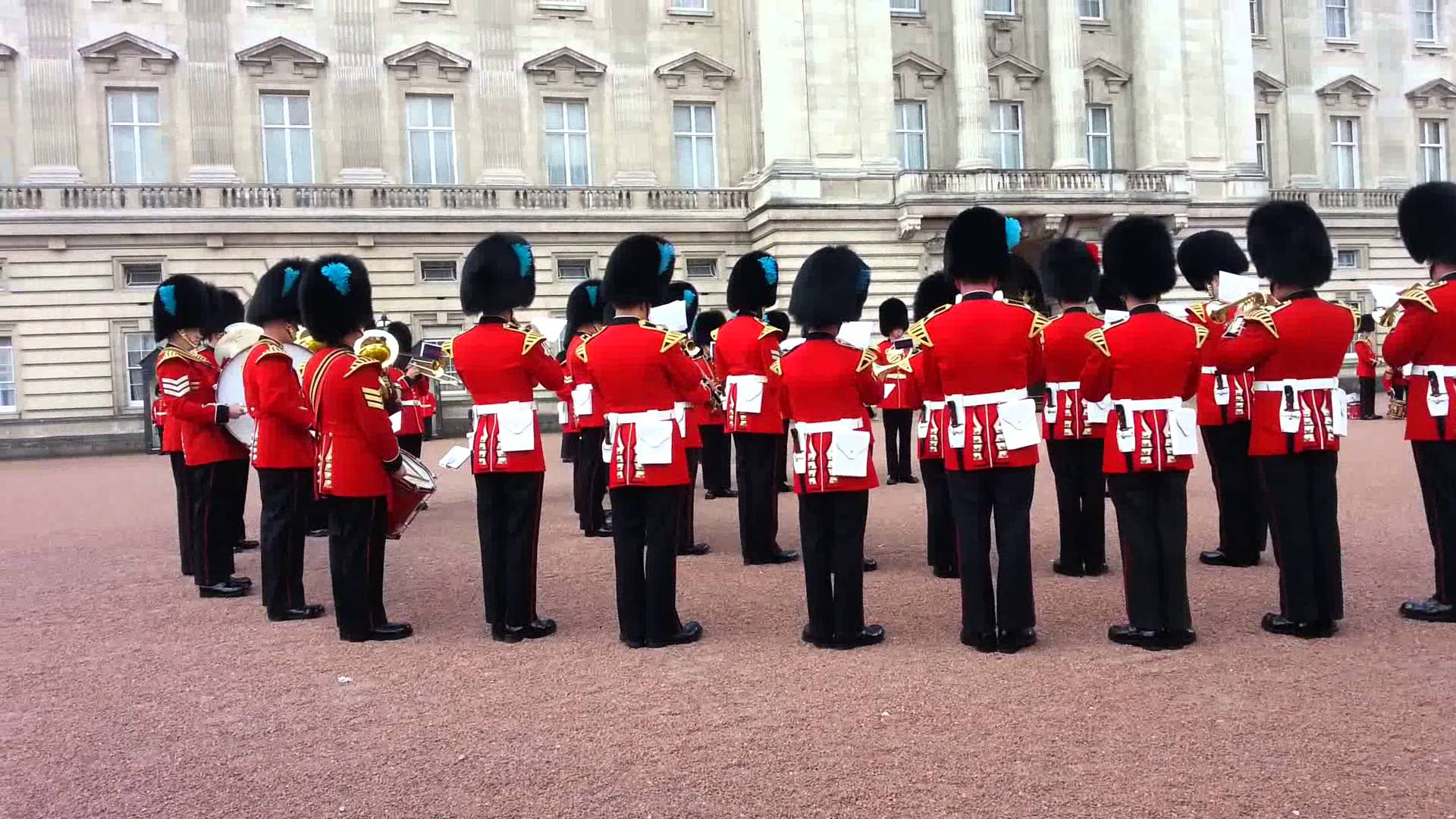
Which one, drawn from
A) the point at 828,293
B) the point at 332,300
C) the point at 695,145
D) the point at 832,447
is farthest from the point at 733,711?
the point at 695,145

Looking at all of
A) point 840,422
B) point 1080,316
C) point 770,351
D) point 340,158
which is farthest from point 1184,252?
point 340,158

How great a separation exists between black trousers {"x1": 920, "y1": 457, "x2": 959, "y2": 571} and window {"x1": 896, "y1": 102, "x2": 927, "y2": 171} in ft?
65.0

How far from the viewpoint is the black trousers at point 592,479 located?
8.76 m

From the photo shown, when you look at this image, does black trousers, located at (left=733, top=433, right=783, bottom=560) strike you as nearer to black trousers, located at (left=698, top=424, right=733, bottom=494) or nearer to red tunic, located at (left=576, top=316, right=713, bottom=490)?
red tunic, located at (left=576, top=316, right=713, bottom=490)

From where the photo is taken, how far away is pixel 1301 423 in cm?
507

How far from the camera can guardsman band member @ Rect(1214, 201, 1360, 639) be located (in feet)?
16.6

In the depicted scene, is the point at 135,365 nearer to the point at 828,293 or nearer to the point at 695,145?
the point at 695,145

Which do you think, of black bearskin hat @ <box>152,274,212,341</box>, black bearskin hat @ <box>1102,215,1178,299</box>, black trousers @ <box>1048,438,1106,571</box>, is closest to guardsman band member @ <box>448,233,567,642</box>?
black bearskin hat @ <box>152,274,212,341</box>

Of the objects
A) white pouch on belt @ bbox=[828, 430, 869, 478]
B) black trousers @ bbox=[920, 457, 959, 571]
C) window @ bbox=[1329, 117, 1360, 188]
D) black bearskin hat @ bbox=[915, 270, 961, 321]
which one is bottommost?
black trousers @ bbox=[920, 457, 959, 571]

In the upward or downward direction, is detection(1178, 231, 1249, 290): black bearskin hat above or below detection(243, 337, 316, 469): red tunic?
above

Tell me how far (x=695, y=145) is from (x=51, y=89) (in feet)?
41.7

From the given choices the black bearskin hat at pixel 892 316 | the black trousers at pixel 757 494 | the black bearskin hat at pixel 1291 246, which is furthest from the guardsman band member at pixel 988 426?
the black bearskin hat at pixel 892 316

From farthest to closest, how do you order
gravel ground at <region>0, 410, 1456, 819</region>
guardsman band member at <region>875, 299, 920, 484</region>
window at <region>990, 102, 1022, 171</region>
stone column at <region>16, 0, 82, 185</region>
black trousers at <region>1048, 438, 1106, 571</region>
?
window at <region>990, 102, 1022, 171</region>
stone column at <region>16, 0, 82, 185</region>
guardsman band member at <region>875, 299, 920, 484</region>
black trousers at <region>1048, 438, 1106, 571</region>
gravel ground at <region>0, 410, 1456, 819</region>

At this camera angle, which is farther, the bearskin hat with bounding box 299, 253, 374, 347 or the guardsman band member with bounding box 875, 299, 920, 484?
the guardsman band member with bounding box 875, 299, 920, 484
